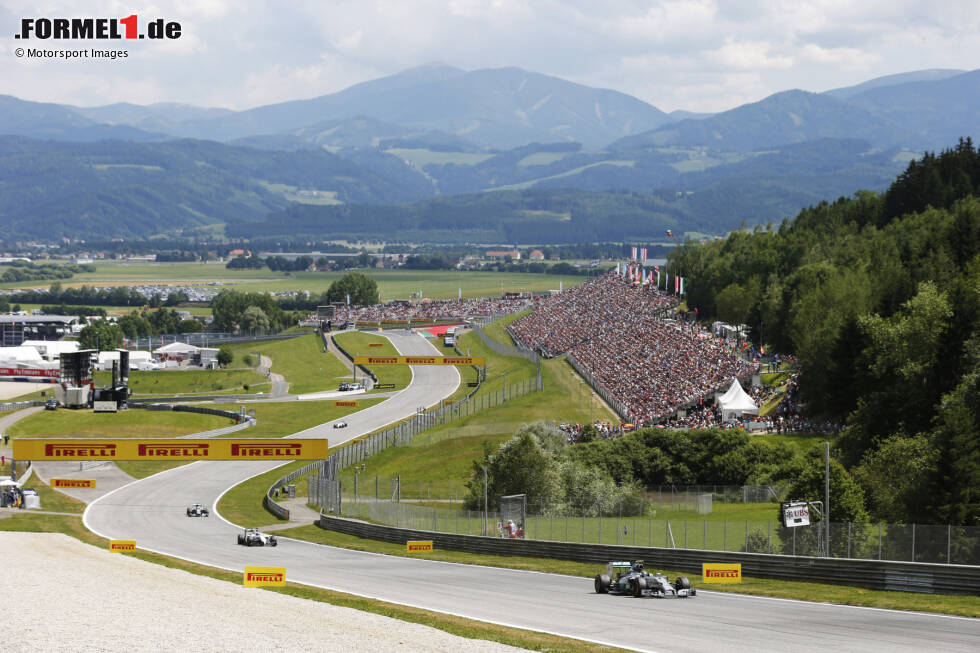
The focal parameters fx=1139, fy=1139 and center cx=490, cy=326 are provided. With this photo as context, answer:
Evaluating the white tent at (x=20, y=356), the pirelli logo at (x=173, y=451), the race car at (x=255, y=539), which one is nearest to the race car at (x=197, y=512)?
the pirelli logo at (x=173, y=451)

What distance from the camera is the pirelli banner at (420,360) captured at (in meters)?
116

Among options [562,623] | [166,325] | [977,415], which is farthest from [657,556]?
[166,325]

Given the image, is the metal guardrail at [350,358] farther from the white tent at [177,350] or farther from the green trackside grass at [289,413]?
the white tent at [177,350]

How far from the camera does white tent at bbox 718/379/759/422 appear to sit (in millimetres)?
66688

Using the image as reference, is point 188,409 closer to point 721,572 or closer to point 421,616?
point 721,572

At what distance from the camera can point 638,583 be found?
31.3 meters

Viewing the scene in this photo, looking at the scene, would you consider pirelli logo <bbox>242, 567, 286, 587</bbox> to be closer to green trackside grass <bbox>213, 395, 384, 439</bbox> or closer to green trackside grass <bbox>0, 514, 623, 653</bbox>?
green trackside grass <bbox>0, 514, 623, 653</bbox>

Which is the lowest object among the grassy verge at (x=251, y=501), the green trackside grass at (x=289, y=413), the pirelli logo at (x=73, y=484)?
the grassy verge at (x=251, y=501)

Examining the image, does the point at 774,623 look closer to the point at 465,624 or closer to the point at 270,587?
the point at 465,624

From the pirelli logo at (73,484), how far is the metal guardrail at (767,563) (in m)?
30.9

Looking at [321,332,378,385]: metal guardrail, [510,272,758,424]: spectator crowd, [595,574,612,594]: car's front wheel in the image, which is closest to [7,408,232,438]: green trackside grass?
[321,332,378,385]: metal guardrail

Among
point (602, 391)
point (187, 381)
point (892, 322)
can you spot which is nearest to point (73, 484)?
point (602, 391)

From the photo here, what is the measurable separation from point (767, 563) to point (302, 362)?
109451 millimetres

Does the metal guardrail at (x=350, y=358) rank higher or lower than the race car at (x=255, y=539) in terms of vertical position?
higher
